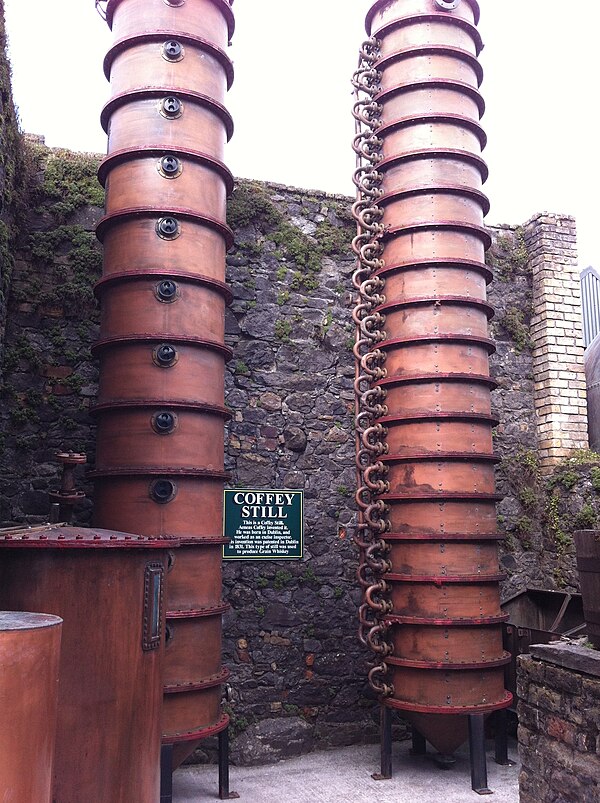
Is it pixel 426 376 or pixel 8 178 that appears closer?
pixel 426 376

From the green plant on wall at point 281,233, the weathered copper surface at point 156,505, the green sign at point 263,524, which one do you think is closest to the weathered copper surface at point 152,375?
the weathered copper surface at point 156,505

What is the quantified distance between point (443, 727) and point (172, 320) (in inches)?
173

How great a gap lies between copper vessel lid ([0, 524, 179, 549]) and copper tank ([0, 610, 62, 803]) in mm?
913

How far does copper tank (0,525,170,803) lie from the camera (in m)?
4.06

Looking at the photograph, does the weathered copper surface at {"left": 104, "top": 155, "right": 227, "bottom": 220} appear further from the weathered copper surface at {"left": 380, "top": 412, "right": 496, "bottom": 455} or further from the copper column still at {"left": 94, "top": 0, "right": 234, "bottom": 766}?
the weathered copper surface at {"left": 380, "top": 412, "right": 496, "bottom": 455}

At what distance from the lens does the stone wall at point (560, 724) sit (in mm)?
4438

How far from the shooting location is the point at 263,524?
8188 mm

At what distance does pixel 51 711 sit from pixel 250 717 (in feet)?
16.3

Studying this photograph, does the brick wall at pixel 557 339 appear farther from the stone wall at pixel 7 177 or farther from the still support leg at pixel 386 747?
the stone wall at pixel 7 177

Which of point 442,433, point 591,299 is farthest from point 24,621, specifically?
point 591,299

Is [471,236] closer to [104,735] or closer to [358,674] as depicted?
[358,674]

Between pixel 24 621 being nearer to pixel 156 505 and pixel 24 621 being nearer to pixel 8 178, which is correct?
pixel 156 505

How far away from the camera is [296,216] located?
909 centimetres

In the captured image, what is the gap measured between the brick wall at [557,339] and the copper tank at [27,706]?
7703 mm
